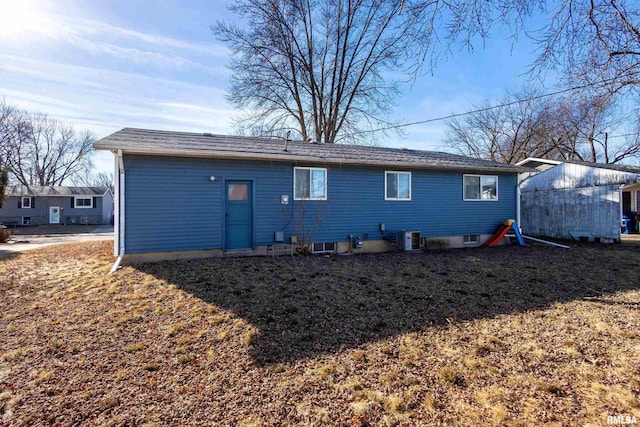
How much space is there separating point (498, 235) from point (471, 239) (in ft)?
2.99

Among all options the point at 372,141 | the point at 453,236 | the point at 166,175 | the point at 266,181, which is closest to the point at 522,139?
the point at 372,141

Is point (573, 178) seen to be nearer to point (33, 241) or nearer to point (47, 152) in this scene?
point (33, 241)

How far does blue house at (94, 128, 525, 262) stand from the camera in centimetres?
750

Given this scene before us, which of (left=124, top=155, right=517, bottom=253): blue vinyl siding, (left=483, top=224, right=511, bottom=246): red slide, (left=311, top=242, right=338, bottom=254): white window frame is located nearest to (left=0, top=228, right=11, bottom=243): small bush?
(left=124, top=155, right=517, bottom=253): blue vinyl siding

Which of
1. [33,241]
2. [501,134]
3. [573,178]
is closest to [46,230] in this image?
[33,241]

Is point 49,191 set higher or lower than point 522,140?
lower

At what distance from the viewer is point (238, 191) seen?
8.41m

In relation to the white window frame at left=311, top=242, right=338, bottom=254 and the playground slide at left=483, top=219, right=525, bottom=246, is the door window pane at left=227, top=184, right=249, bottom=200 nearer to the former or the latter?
the white window frame at left=311, top=242, right=338, bottom=254

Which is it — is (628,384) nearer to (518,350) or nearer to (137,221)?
(518,350)

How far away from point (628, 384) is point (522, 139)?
2743cm

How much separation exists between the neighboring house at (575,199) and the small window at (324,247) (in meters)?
10.1

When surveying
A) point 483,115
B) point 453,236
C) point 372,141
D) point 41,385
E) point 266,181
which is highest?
point 483,115

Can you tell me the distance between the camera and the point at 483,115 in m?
26.5

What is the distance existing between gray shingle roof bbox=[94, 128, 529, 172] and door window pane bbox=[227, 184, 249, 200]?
2.68 feet
